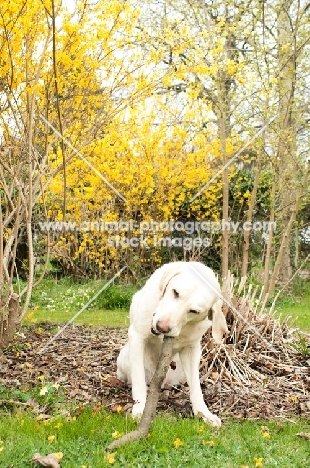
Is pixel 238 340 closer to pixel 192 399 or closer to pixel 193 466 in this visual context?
pixel 192 399

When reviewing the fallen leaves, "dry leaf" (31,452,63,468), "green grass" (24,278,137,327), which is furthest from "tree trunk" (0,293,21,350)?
"green grass" (24,278,137,327)

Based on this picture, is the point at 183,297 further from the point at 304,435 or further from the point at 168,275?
the point at 304,435

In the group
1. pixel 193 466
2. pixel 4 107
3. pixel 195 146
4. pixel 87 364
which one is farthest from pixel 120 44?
pixel 195 146

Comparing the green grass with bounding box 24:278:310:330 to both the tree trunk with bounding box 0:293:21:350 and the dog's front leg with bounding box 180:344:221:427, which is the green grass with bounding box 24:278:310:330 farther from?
the dog's front leg with bounding box 180:344:221:427

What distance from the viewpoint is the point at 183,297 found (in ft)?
9.92

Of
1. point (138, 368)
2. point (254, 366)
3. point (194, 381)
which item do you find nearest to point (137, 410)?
point (138, 368)

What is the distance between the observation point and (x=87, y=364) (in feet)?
15.4

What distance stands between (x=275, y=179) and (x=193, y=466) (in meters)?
6.28

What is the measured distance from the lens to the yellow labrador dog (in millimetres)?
3021

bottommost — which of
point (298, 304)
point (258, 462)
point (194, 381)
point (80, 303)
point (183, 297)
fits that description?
point (298, 304)

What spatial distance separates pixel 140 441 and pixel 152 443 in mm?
69

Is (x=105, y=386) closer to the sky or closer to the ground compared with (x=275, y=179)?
closer to the ground

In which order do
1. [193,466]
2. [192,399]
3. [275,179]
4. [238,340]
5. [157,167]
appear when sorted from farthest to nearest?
[157,167], [275,179], [238,340], [192,399], [193,466]

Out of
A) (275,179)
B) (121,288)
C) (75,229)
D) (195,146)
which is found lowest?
(121,288)
